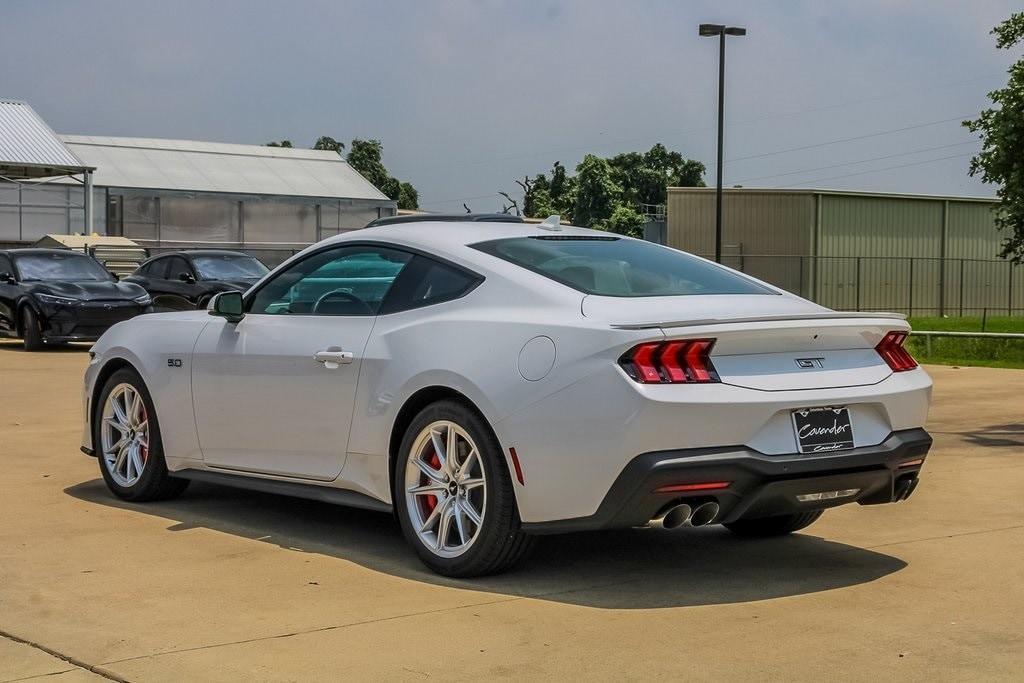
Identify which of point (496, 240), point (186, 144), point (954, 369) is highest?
point (186, 144)

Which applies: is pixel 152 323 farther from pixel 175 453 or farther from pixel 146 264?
pixel 146 264

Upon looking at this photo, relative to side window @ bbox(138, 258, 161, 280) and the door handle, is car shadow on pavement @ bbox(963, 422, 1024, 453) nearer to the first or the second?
the door handle

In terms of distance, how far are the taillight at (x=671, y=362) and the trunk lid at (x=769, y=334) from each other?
0.14 feet

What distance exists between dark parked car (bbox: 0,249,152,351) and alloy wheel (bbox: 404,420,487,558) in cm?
1537

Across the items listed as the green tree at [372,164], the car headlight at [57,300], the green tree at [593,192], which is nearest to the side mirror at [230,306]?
the car headlight at [57,300]

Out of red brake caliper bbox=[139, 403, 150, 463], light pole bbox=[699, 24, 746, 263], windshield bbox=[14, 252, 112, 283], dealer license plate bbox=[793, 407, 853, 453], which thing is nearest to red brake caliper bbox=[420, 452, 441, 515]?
dealer license plate bbox=[793, 407, 853, 453]

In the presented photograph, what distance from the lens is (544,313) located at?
572 cm

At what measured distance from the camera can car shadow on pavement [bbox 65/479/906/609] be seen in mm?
5672

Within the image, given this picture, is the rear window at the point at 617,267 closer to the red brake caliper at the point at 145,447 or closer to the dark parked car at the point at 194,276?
the red brake caliper at the point at 145,447

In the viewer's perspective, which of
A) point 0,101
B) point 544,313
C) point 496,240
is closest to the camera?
point 544,313

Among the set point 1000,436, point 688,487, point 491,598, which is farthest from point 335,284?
point 1000,436

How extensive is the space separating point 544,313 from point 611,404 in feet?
1.90

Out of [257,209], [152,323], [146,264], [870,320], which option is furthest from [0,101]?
[870,320]

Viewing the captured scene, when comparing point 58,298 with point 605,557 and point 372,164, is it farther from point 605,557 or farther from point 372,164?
point 372,164
